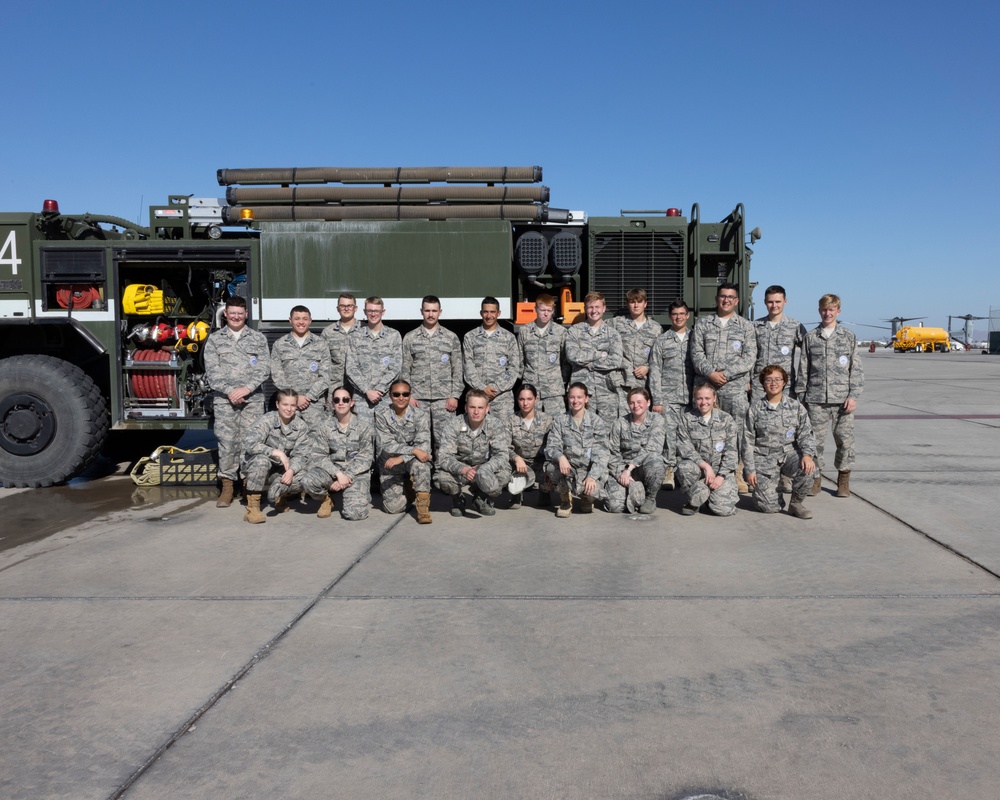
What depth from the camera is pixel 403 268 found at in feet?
24.5

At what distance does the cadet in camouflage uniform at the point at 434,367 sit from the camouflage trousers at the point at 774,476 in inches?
97.3

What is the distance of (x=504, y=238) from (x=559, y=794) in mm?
5713

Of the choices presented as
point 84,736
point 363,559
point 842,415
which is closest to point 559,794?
point 84,736

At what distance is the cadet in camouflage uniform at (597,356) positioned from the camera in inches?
270

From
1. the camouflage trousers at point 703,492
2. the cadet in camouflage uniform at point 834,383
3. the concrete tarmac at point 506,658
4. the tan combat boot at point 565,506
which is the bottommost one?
the concrete tarmac at point 506,658

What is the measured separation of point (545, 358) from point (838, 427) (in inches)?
95.6

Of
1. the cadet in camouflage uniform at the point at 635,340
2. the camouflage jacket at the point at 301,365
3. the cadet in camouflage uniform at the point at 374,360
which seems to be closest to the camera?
the cadet in camouflage uniform at the point at 374,360

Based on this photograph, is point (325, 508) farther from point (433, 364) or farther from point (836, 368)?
point (836, 368)

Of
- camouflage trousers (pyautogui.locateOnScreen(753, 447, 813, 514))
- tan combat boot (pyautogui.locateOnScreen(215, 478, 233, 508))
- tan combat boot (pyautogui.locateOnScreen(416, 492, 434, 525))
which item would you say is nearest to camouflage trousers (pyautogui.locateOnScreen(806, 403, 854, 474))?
camouflage trousers (pyautogui.locateOnScreen(753, 447, 813, 514))

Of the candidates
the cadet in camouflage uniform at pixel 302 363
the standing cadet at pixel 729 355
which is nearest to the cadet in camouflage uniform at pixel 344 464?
the cadet in camouflage uniform at pixel 302 363

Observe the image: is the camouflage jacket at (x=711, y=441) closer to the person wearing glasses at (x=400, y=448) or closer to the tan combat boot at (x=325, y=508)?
the person wearing glasses at (x=400, y=448)

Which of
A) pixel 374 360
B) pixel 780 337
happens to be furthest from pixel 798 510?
pixel 374 360

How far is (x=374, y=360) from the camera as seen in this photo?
22.0ft

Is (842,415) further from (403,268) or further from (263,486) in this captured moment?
(263,486)
